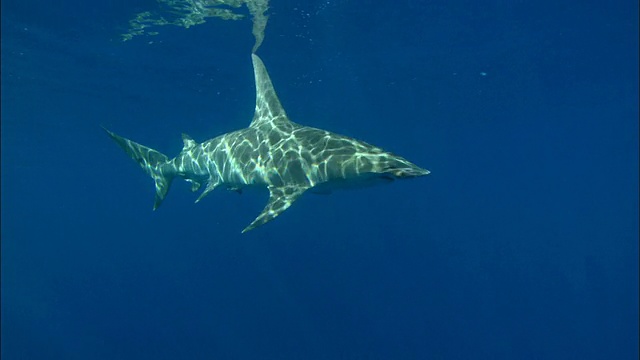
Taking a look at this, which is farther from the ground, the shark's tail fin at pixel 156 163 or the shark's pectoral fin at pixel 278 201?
the shark's pectoral fin at pixel 278 201

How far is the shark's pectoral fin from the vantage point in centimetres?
684

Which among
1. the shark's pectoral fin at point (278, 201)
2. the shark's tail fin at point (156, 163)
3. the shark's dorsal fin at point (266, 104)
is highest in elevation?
the shark's dorsal fin at point (266, 104)

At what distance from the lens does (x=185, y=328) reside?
30.2 m

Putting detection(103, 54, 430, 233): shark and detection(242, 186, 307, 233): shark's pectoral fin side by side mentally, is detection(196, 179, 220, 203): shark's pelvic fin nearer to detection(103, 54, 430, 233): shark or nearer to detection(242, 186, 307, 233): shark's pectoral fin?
detection(103, 54, 430, 233): shark

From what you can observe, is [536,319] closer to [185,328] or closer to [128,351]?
[185,328]

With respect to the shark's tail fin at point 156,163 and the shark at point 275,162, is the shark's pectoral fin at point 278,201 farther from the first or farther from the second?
the shark's tail fin at point 156,163

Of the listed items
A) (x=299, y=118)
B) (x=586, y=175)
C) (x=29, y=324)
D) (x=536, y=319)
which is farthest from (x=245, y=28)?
(x=586, y=175)

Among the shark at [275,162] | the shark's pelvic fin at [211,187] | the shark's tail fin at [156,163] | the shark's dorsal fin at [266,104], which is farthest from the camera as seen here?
the shark's tail fin at [156,163]

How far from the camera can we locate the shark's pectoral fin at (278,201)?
684 cm

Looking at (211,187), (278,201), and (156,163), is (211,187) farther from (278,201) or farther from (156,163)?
(278,201)

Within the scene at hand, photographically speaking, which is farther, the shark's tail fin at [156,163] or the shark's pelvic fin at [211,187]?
the shark's tail fin at [156,163]

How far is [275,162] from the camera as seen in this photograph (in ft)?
26.4

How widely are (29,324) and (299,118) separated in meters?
33.2

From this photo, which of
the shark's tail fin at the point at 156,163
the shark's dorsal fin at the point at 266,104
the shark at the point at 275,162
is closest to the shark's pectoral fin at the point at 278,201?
the shark at the point at 275,162
